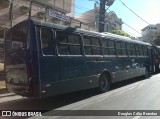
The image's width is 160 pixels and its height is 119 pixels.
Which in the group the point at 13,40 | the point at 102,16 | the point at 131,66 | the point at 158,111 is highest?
the point at 102,16

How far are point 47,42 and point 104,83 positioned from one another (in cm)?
467

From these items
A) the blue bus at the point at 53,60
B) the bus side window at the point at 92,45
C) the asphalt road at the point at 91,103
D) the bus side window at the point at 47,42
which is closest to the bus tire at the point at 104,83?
the blue bus at the point at 53,60

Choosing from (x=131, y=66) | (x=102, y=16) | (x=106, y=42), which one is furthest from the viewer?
(x=102, y=16)

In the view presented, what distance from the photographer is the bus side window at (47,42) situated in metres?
9.44

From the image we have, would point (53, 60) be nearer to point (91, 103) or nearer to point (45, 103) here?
point (45, 103)

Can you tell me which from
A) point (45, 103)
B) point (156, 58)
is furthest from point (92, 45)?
point (156, 58)

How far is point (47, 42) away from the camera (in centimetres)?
965

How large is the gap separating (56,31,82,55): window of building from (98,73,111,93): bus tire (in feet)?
7.34

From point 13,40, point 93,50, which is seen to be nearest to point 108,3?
point 93,50

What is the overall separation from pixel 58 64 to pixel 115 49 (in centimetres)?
553

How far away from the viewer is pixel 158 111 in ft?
28.6

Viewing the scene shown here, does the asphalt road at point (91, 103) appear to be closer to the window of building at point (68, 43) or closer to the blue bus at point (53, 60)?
the blue bus at point (53, 60)

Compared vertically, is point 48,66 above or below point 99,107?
above

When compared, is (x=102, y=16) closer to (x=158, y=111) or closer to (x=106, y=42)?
(x=106, y=42)
